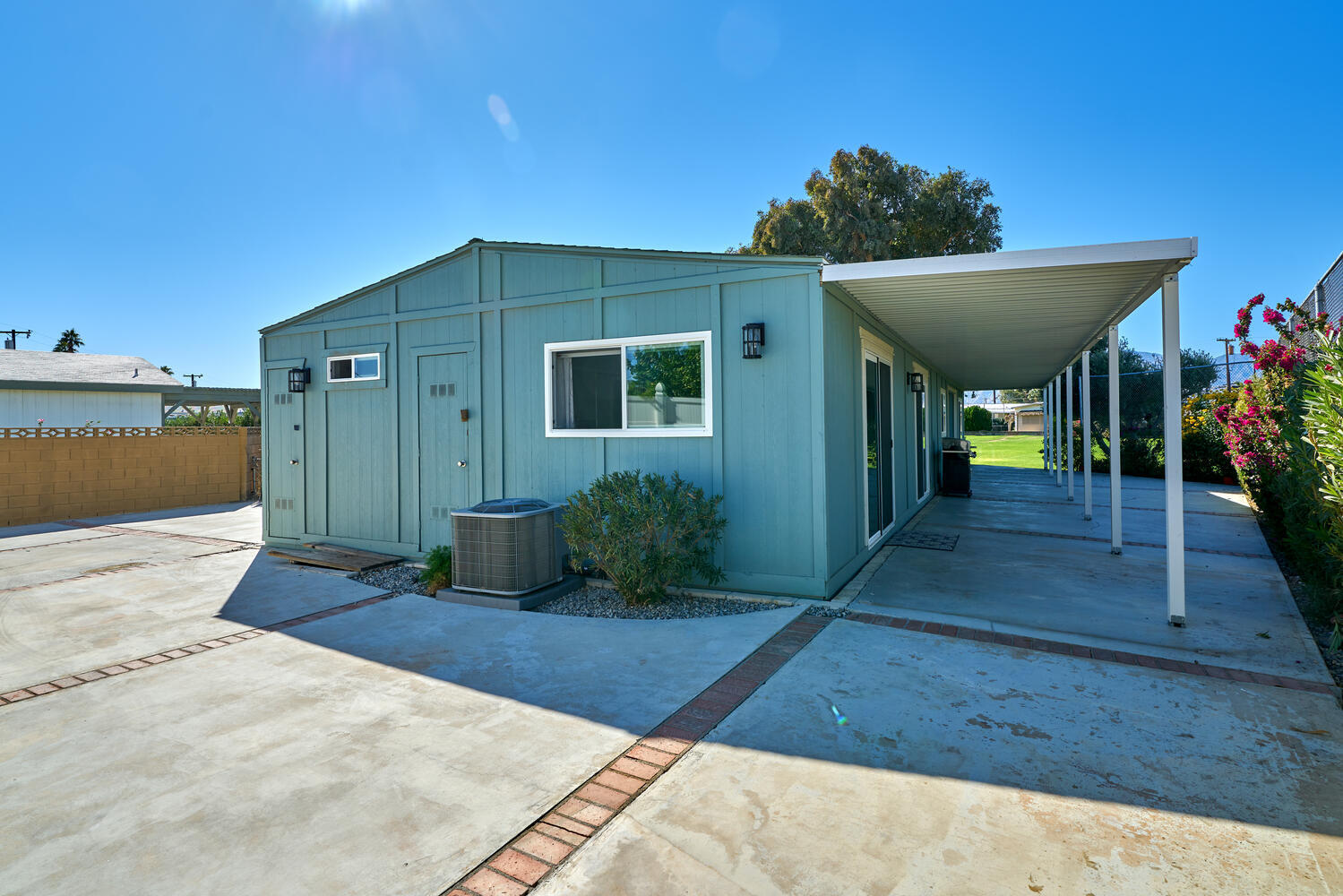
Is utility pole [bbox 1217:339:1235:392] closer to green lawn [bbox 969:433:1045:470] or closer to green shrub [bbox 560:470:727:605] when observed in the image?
green lawn [bbox 969:433:1045:470]

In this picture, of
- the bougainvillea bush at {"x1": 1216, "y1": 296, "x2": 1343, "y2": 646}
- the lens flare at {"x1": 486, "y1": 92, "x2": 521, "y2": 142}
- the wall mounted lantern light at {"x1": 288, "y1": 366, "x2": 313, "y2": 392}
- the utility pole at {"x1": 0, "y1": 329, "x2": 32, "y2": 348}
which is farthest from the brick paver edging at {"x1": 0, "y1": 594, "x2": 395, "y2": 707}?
the utility pole at {"x1": 0, "y1": 329, "x2": 32, "y2": 348}

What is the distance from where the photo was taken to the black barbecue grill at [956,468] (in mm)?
11969

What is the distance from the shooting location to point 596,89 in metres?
10.5

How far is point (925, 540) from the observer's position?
7461 mm

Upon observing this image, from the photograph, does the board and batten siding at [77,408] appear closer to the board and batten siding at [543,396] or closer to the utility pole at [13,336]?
the board and batten siding at [543,396]

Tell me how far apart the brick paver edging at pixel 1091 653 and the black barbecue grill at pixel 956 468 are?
8.49 metres

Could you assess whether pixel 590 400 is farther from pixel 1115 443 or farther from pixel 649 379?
pixel 1115 443

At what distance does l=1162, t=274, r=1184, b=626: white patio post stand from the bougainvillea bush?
642 mm

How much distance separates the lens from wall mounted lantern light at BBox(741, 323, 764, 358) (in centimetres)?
486

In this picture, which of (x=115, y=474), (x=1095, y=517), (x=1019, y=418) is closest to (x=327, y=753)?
(x=1095, y=517)

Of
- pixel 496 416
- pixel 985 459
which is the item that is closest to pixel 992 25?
pixel 496 416

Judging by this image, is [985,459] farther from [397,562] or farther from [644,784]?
[644,784]

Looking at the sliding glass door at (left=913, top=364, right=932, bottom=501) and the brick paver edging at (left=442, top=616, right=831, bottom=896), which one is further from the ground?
the sliding glass door at (left=913, top=364, right=932, bottom=501)

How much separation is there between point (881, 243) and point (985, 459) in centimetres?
964
